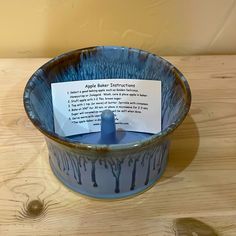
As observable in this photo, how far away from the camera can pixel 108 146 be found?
41 cm

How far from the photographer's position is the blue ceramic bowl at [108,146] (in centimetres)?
42

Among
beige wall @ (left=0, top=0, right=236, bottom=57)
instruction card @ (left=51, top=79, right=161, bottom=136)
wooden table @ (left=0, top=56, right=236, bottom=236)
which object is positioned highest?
beige wall @ (left=0, top=0, right=236, bottom=57)

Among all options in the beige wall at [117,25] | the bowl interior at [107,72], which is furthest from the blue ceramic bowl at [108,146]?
the beige wall at [117,25]

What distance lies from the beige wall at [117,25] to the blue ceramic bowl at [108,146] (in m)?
0.11

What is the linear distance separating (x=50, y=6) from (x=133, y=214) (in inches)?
12.9

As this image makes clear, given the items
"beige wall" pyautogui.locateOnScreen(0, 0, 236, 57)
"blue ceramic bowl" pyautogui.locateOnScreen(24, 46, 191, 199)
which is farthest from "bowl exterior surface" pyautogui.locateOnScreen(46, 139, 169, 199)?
"beige wall" pyautogui.locateOnScreen(0, 0, 236, 57)

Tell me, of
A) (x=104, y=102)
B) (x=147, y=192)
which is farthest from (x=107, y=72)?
(x=147, y=192)

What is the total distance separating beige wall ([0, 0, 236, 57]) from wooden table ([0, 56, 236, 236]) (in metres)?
0.10

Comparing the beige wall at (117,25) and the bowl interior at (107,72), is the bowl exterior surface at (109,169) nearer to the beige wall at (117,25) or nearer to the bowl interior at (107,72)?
the bowl interior at (107,72)

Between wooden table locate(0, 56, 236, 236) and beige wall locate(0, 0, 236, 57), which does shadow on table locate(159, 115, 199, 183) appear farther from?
beige wall locate(0, 0, 236, 57)

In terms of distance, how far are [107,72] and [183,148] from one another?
139 mm

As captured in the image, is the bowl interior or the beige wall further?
the beige wall

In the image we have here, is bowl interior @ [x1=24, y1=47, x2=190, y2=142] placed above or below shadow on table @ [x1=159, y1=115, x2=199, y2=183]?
above

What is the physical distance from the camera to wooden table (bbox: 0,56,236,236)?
451mm
